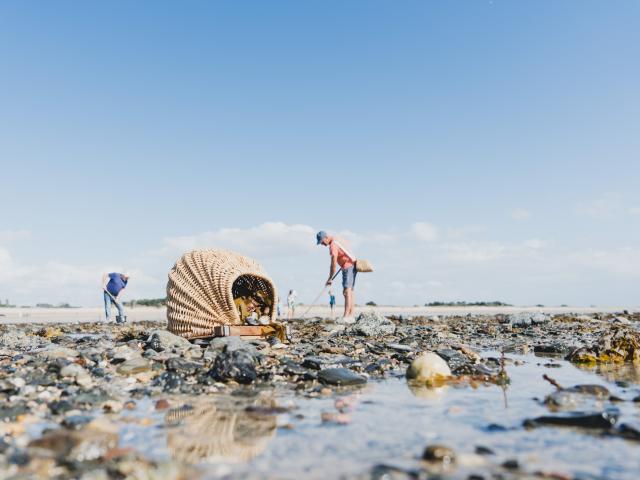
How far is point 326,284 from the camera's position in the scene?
1756 centimetres

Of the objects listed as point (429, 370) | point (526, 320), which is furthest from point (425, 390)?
point (526, 320)

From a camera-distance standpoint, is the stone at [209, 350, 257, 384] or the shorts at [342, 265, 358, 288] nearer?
the stone at [209, 350, 257, 384]

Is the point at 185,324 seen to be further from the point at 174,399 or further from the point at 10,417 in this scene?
the point at 10,417

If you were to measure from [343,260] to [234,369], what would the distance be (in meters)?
11.4

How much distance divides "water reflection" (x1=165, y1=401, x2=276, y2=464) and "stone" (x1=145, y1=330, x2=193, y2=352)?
4025mm

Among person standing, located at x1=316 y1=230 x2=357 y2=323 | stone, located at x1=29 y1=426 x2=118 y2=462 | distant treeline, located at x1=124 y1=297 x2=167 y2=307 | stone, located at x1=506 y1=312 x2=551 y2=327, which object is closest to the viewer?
stone, located at x1=29 y1=426 x2=118 y2=462

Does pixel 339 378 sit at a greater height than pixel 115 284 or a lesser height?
lesser

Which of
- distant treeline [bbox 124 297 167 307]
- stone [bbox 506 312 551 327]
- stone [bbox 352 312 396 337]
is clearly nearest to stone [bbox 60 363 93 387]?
stone [bbox 352 312 396 337]

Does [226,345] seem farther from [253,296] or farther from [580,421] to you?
[580,421]

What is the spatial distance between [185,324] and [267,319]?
168 centimetres

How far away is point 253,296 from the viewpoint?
1175 cm

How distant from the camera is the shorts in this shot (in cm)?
1772

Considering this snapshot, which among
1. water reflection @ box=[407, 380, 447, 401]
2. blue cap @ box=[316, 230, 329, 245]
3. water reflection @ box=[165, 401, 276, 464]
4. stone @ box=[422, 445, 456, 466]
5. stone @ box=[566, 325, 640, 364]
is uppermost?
blue cap @ box=[316, 230, 329, 245]

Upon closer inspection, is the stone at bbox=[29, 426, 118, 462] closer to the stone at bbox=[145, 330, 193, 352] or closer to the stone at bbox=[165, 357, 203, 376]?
the stone at bbox=[165, 357, 203, 376]
